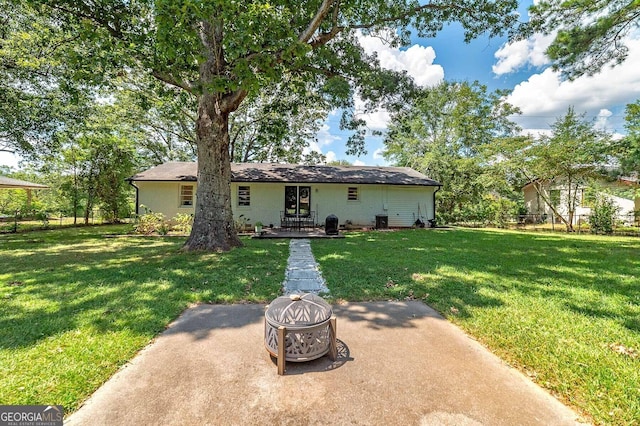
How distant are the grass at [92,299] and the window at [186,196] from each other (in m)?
5.98

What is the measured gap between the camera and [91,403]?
6.79ft

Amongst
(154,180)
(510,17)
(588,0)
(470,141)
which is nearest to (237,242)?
(154,180)

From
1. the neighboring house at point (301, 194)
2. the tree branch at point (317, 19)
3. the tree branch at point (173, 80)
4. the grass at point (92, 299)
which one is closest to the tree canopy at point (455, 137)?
the neighboring house at point (301, 194)

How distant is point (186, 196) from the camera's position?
47.1 ft

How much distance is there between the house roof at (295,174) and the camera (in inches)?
550

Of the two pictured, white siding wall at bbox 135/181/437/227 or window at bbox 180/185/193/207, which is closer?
white siding wall at bbox 135/181/437/227

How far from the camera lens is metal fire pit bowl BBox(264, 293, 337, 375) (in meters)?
2.47

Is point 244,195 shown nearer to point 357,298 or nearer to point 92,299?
point 92,299

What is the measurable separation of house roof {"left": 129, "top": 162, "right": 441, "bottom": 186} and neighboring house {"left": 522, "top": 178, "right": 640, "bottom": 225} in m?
9.79

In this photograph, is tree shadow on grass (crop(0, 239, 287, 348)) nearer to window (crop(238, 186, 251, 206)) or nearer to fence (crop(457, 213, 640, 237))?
window (crop(238, 186, 251, 206))

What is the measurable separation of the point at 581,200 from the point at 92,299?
25439 mm

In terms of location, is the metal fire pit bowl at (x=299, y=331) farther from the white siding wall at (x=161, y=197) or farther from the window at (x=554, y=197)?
the window at (x=554, y=197)

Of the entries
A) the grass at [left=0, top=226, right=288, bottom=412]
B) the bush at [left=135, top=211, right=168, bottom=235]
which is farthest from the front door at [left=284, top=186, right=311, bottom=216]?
the grass at [left=0, top=226, right=288, bottom=412]

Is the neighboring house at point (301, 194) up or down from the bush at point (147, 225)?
up
